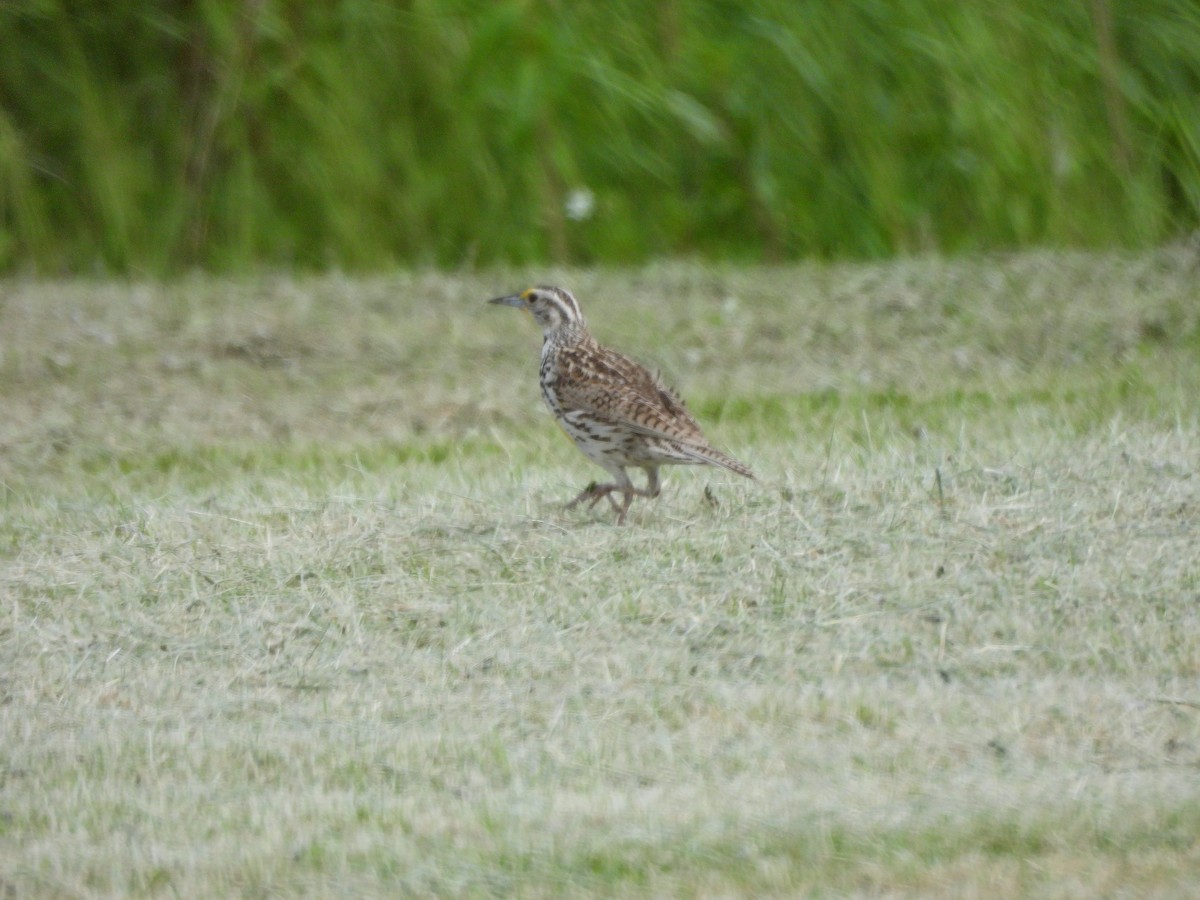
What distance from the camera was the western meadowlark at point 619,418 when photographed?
19.7ft

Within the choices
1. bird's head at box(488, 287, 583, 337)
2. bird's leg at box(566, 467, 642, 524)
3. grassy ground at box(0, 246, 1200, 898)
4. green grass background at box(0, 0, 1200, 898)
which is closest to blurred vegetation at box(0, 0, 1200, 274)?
green grass background at box(0, 0, 1200, 898)

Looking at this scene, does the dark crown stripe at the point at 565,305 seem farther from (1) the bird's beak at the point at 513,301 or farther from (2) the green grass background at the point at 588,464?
(2) the green grass background at the point at 588,464

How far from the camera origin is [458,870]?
151 inches

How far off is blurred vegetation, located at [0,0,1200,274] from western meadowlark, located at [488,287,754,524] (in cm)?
482

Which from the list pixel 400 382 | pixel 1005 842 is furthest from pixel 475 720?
pixel 400 382

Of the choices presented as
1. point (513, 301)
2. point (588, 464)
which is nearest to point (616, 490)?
point (513, 301)

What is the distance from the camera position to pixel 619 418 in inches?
239

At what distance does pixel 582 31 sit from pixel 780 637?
22.4ft

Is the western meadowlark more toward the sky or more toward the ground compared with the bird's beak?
more toward the ground

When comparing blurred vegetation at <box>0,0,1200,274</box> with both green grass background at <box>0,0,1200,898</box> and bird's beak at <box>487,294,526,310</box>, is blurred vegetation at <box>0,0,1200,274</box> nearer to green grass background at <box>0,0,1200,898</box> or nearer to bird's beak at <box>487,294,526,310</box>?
green grass background at <box>0,0,1200,898</box>

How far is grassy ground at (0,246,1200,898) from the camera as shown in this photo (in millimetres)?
3936

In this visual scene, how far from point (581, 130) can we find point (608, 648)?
654 cm

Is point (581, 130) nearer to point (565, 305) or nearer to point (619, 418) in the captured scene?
point (565, 305)

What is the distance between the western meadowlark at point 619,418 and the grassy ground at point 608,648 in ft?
0.62
